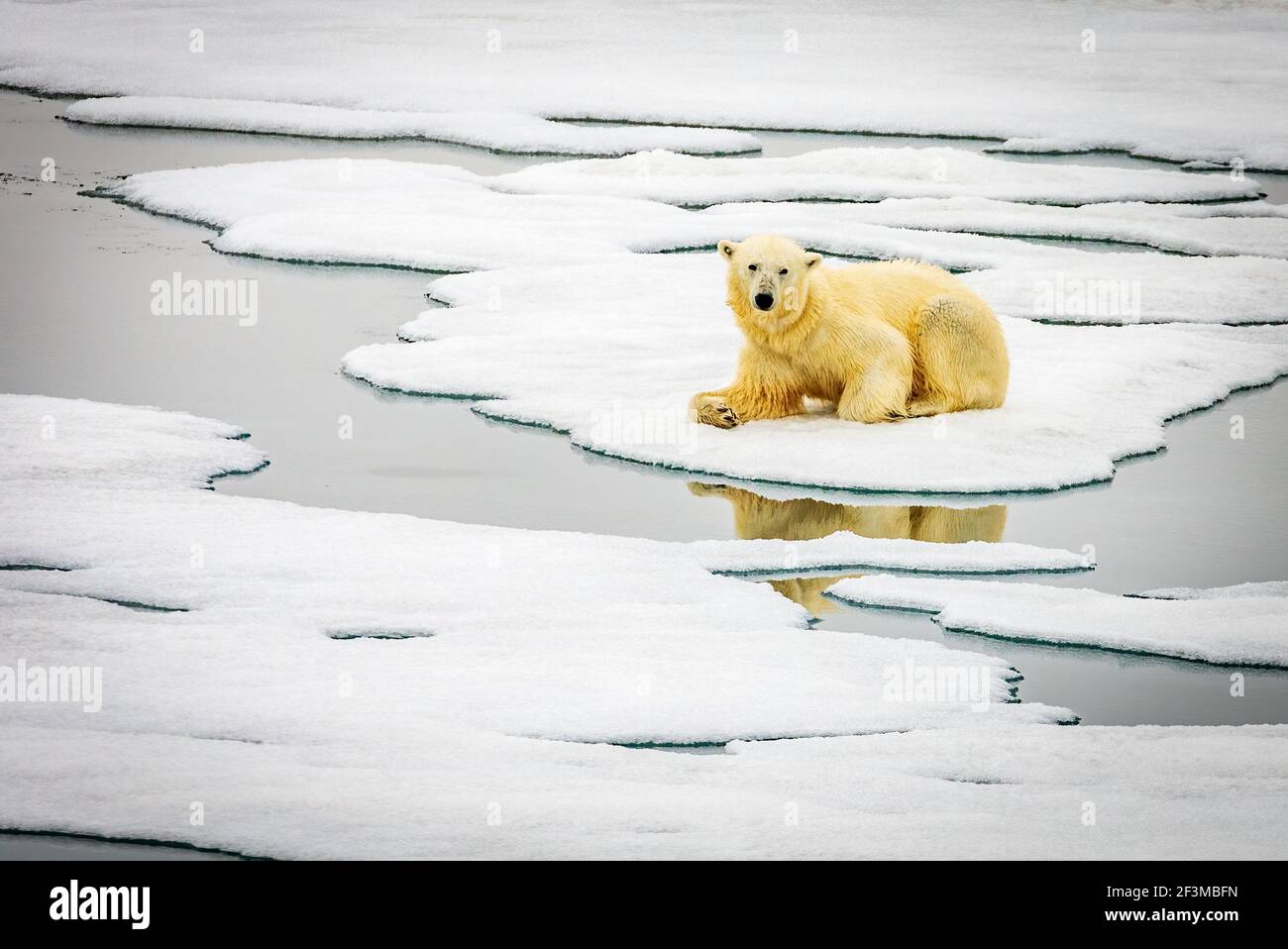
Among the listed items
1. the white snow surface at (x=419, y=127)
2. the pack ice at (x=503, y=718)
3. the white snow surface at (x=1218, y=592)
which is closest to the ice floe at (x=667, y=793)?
the pack ice at (x=503, y=718)

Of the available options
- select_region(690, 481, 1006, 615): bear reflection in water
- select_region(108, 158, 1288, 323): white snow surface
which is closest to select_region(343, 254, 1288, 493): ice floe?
select_region(690, 481, 1006, 615): bear reflection in water

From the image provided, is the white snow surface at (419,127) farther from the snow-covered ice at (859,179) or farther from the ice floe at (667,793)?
the ice floe at (667,793)

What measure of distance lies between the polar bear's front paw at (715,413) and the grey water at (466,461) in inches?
17.1

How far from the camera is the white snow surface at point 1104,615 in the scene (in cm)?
506

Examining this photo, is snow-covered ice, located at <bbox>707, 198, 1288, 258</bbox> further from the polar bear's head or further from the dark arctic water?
the polar bear's head

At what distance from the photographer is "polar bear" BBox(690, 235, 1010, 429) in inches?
272

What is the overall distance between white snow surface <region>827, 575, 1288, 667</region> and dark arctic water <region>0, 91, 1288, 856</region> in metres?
0.05

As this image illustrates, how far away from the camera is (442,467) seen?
681cm

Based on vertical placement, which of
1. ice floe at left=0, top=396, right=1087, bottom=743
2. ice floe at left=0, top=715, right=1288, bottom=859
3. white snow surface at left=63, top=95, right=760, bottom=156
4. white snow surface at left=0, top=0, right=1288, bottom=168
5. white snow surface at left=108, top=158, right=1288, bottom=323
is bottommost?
ice floe at left=0, top=715, right=1288, bottom=859

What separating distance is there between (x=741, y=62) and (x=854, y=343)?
39.3 ft

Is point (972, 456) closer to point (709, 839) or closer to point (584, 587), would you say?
point (584, 587)

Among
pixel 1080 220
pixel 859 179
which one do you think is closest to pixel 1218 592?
pixel 1080 220

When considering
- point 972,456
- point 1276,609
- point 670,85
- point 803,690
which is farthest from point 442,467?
point 670,85

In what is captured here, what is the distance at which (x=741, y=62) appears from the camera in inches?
727
